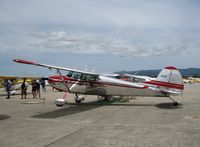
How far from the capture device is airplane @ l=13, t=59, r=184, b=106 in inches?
568

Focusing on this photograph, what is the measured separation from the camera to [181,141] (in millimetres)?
6594

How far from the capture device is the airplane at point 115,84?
1442 cm

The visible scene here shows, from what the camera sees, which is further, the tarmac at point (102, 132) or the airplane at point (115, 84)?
the airplane at point (115, 84)

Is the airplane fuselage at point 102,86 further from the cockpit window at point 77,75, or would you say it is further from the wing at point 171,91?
the wing at point 171,91

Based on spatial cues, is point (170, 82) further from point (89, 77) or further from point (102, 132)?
point (102, 132)

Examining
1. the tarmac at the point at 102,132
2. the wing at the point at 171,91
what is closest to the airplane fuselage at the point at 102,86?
the wing at the point at 171,91

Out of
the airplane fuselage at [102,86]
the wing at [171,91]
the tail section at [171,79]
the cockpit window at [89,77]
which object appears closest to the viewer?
the wing at [171,91]

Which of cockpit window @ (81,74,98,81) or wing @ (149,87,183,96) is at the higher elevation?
cockpit window @ (81,74,98,81)

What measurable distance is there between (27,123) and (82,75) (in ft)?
24.4

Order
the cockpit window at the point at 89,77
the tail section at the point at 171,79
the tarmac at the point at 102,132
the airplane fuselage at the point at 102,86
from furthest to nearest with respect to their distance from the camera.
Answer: the cockpit window at the point at 89,77, the airplane fuselage at the point at 102,86, the tail section at the point at 171,79, the tarmac at the point at 102,132

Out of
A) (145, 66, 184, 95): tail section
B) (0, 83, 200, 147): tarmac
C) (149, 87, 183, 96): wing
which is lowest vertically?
(0, 83, 200, 147): tarmac

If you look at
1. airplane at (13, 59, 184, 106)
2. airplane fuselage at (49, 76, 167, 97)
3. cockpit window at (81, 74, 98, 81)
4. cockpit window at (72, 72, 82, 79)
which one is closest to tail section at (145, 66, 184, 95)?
airplane at (13, 59, 184, 106)

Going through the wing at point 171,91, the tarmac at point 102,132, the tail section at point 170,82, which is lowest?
the tarmac at point 102,132

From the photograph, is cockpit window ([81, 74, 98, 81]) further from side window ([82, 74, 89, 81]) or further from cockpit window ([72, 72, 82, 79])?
cockpit window ([72, 72, 82, 79])
